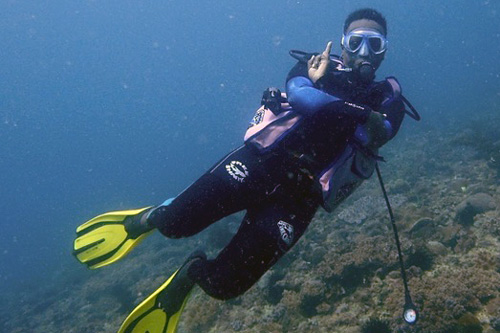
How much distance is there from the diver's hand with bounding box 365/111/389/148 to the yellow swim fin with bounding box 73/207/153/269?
2.80 m

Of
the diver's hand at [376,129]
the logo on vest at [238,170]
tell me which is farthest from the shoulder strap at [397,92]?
the logo on vest at [238,170]

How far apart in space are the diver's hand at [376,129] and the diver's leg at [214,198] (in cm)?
122

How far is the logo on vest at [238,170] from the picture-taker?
335cm

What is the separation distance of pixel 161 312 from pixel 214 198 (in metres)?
1.32

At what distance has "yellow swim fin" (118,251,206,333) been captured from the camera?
3.26 meters

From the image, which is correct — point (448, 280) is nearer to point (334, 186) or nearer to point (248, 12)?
point (334, 186)

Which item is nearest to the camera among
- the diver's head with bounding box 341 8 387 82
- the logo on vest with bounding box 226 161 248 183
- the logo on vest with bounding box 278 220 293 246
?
the logo on vest with bounding box 278 220 293 246

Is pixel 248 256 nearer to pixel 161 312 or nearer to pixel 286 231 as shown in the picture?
pixel 286 231

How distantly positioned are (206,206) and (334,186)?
1.34m

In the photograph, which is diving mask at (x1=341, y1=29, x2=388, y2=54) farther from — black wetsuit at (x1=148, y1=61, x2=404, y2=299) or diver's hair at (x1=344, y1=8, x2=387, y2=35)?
black wetsuit at (x1=148, y1=61, x2=404, y2=299)

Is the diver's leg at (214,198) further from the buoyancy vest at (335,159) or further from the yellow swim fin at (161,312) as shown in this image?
the yellow swim fin at (161,312)

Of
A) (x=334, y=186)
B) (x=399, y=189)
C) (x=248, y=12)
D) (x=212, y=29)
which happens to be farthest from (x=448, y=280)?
(x=212, y=29)

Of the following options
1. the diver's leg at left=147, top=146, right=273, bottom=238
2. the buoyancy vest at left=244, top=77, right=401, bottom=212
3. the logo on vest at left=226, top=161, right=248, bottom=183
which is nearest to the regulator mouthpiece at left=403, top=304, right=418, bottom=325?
the buoyancy vest at left=244, top=77, right=401, bottom=212

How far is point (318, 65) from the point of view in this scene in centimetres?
370
